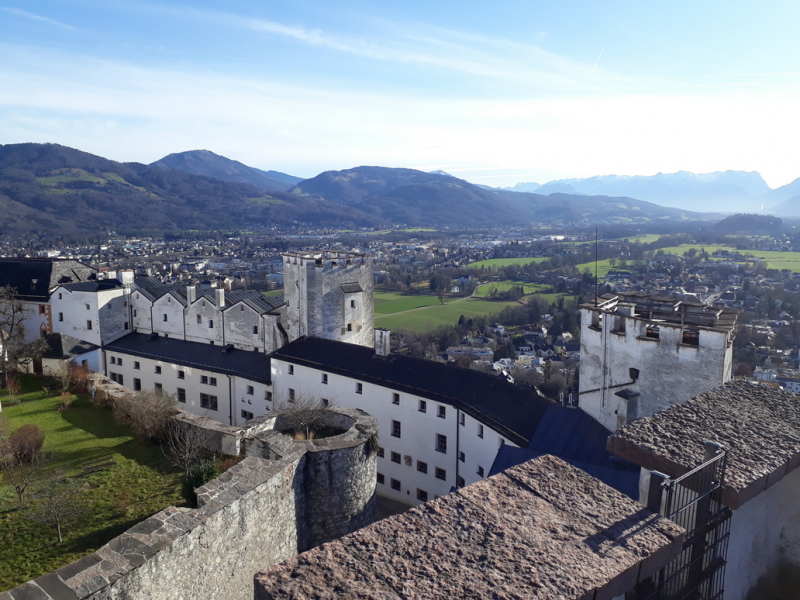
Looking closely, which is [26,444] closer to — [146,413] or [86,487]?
[146,413]

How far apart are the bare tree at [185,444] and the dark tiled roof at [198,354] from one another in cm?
845

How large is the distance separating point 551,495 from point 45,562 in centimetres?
1401

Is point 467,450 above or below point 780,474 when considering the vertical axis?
Result: below

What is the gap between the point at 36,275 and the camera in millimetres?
42000

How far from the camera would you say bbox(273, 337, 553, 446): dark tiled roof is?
21203 millimetres

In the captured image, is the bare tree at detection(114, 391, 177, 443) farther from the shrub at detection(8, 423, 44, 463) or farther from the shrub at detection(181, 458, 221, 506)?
A: the shrub at detection(181, 458, 221, 506)

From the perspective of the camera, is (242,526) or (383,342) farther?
(383,342)

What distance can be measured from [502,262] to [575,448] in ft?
477

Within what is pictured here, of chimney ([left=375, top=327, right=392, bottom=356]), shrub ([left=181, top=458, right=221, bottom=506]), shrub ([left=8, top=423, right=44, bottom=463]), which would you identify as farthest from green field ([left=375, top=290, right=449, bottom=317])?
shrub ([left=181, top=458, right=221, bottom=506])

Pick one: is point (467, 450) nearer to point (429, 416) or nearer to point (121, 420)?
point (429, 416)

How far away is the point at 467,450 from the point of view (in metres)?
22.7

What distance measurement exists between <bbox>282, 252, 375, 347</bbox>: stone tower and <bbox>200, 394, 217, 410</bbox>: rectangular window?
232 inches

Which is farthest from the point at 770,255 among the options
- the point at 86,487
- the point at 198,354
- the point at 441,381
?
the point at 86,487

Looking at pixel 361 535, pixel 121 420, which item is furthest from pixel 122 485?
pixel 361 535
